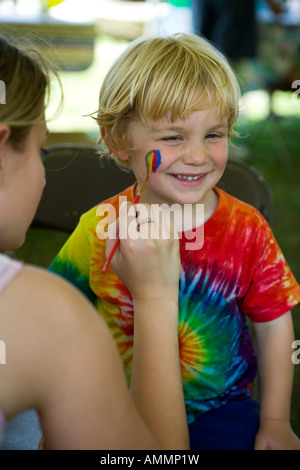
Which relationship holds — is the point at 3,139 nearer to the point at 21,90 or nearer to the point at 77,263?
the point at 21,90

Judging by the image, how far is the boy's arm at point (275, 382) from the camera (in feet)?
3.13

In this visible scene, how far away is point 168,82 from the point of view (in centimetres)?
99

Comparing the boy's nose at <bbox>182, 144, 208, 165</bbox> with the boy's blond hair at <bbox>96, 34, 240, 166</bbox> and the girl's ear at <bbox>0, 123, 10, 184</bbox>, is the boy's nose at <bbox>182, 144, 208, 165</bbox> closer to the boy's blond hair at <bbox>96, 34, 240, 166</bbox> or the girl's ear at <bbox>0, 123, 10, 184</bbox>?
the boy's blond hair at <bbox>96, 34, 240, 166</bbox>

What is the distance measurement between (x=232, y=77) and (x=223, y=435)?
59 centimetres

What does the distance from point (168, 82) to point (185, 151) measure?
112 millimetres

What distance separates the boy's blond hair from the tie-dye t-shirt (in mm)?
182

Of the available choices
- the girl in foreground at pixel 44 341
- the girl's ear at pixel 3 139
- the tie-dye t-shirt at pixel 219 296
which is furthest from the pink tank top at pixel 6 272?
the tie-dye t-shirt at pixel 219 296

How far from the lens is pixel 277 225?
328 centimetres

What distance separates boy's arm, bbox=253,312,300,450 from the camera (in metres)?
0.95

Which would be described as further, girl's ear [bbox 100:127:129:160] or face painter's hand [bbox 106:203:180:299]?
girl's ear [bbox 100:127:129:160]

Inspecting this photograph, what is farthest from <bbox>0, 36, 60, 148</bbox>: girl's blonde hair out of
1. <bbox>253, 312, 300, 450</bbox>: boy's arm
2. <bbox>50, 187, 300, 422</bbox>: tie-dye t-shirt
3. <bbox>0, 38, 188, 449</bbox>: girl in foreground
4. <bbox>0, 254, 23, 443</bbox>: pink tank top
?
<bbox>253, 312, 300, 450</bbox>: boy's arm

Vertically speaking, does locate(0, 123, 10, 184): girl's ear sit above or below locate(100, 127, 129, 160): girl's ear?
above

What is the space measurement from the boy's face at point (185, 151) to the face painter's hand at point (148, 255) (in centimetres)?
18
